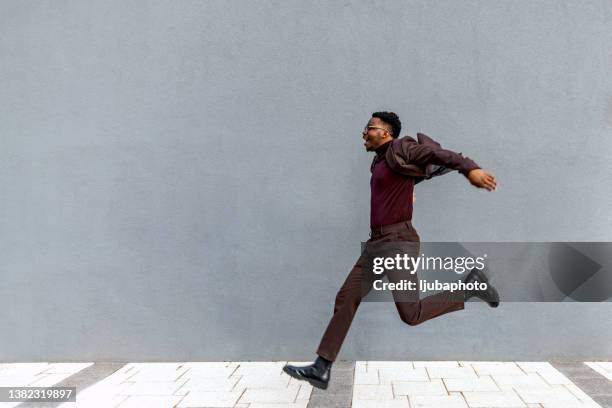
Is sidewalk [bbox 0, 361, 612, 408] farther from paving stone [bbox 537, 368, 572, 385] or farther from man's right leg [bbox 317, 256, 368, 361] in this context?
man's right leg [bbox 317, 256, 368, 361]

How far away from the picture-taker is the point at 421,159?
10.9ft

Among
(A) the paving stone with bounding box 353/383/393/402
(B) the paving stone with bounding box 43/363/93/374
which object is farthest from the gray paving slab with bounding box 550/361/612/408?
Result: (B) the paving stone with bounding box 43/363/93/374

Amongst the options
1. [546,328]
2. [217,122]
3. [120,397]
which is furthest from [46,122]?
[546,328]

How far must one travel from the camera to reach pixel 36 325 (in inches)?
187

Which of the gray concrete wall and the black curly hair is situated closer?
the black curly hair

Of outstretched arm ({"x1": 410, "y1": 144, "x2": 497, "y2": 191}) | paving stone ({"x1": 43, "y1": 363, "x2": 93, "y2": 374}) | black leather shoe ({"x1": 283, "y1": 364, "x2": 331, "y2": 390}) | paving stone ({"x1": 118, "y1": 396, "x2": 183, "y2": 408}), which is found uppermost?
outstretched arm ({"x1": 410, "y1": 144, "x2": 497, "y2": 191})

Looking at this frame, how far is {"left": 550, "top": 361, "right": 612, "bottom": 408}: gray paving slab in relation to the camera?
141 inches

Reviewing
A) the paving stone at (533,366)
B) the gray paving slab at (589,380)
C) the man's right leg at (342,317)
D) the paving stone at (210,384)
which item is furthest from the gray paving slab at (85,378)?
the gray paving slab at (589,380)

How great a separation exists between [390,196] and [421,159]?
31 centimetres

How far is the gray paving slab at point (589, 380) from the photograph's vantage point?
141 inches

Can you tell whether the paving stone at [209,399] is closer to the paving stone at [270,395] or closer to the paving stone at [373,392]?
the paving stone at [270,395]

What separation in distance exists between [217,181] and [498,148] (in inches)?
87.6

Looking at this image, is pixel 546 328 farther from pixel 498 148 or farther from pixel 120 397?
pixel 120 397

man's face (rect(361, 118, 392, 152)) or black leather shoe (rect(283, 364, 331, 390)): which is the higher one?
man's face (rect(361, 118, 392, 152))
